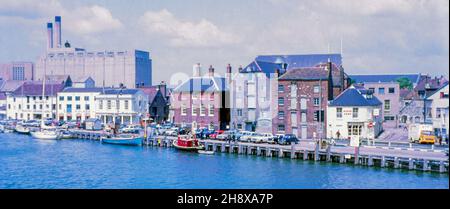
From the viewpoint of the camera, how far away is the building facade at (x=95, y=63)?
607 cm

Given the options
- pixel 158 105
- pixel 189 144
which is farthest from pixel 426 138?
pixel 158 105

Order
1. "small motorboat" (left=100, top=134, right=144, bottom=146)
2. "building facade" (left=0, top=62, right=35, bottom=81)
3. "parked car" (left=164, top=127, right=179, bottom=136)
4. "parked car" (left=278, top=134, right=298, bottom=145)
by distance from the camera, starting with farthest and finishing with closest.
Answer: "parked car" (left=164, top=127, right=179, bottom=136) < "small motorboat" (left=100, top=134, right=144, bottom=146) < "parked car" (left=278, top=134, right=298, bottom=145) < "building facade" (left=0, top=62, right=35, bottom=81)

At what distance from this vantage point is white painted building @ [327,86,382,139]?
47.6 feet

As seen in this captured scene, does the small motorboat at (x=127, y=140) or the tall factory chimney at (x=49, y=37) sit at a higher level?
the tall factory chimney at (x=49, y=37)

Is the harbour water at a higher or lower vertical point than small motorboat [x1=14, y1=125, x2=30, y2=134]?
lower

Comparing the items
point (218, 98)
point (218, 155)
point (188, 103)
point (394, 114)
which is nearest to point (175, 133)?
point (188, 103)

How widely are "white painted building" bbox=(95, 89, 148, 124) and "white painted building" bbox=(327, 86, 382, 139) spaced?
916cm

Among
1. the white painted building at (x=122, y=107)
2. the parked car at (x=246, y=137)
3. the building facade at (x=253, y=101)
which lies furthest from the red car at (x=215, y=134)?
the white painted building at (x=122, y=107)

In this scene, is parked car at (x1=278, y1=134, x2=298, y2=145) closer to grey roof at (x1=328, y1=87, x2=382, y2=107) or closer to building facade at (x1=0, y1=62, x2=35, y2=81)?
grey roof at (x1=328, y1=87, x2=382, y2=107)

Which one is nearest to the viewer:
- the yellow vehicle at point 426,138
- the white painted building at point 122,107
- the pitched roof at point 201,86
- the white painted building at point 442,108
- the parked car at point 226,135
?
the white painted building at point 442,108

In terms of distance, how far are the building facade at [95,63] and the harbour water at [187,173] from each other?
62.4 inches

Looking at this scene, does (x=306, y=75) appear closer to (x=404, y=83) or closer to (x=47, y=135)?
(x=404, y=83)

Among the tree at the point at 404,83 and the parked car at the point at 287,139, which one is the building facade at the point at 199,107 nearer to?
the parked car at the point at 287,139

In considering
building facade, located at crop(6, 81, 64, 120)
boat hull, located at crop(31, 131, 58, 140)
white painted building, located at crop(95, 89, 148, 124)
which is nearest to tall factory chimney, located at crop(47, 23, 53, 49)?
boat hull, located at crop(31, 131, 58, 140)
